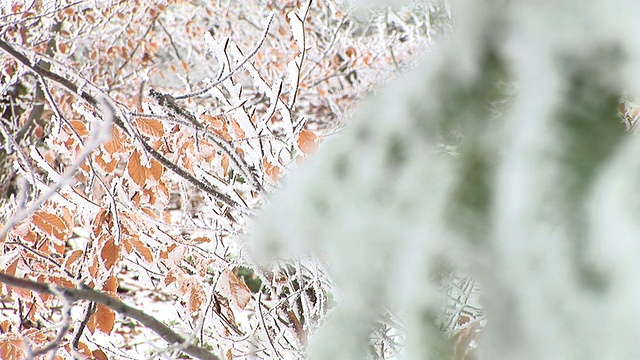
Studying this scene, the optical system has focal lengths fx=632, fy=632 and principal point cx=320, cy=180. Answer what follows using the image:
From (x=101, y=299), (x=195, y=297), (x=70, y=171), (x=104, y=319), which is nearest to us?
(x=70, y=171)

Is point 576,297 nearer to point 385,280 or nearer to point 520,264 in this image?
point 520,264

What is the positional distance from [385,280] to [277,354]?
1069 millimetres

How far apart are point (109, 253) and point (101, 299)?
0.85 meters

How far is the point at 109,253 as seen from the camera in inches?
67.7

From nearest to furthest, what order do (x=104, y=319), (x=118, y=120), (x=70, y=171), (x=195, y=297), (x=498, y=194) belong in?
(x=498, y=194) < (x=70, y=171) < (x=118, y=120) < (x=104, y=319) < (x=195, y=297)

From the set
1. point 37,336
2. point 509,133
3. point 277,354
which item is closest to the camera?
point 509,133

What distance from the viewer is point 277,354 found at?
1563mm

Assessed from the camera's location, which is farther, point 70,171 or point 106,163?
point 106,163

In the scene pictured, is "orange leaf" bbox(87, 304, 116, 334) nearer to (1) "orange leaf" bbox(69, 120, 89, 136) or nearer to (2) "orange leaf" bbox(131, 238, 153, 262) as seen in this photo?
(2) "orange leaf" bbox(131, 238, 153, 262)

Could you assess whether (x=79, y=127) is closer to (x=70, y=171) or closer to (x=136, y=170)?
(x=136, y=170)

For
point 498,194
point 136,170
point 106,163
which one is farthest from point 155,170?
point 498,194

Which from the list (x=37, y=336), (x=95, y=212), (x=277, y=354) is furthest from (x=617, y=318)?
(x=37, y=336)

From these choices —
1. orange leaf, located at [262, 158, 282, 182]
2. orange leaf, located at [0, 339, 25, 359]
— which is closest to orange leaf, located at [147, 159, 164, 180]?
orange leaf, located at [262, 158, 282, 182]

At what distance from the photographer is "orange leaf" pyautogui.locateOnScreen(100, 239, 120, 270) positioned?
67.4 inches
